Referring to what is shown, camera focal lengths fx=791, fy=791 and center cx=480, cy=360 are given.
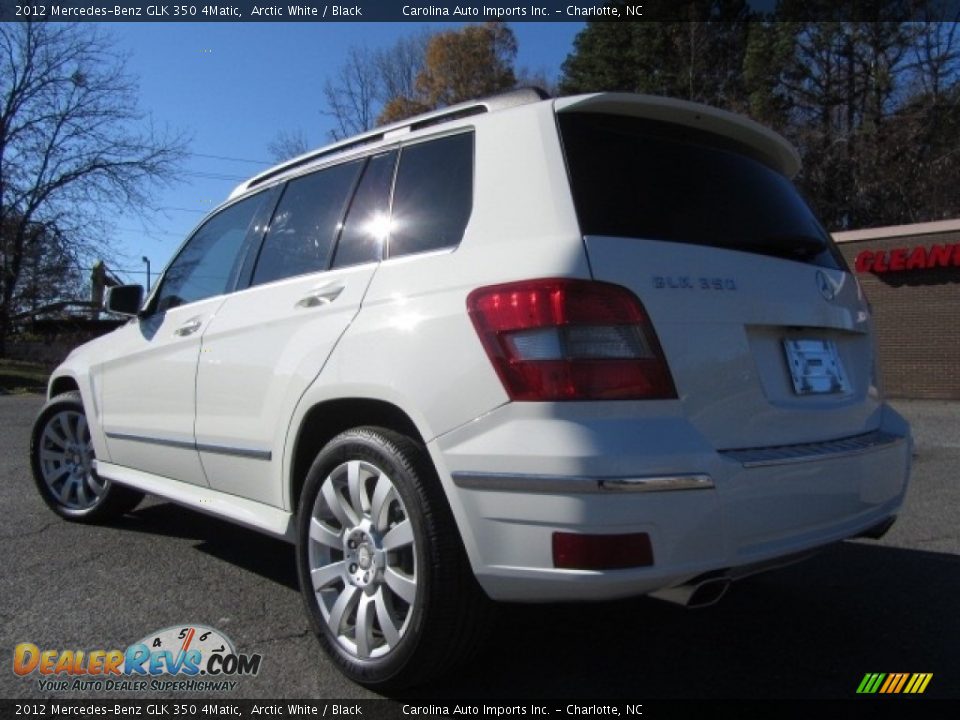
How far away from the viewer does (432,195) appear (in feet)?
9.16

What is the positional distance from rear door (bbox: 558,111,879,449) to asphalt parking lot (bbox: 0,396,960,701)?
871 mm

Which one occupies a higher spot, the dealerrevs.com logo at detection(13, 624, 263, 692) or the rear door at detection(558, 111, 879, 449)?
the rear door at detection(558, 111, 879, 449)

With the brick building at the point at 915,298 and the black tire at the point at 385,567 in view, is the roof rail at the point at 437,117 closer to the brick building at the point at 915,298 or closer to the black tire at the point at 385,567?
the black tire at the point at 385,567

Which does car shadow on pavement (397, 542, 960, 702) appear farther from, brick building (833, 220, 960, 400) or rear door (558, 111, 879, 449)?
brick building (833, 220, 960, 400)

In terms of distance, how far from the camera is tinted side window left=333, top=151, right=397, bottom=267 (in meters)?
2.94

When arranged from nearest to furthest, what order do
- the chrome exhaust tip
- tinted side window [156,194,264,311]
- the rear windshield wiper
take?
the chrome exhaust tip
the rear windshield wiper
tinted side window [156,194,264,311]

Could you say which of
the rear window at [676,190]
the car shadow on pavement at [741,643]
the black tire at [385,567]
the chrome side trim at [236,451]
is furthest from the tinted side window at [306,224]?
the car shadow on pavement at [741,643]

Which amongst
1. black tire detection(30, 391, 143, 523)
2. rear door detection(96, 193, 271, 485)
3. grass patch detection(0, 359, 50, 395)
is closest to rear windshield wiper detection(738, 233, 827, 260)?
rear door detection(96, 193, 271, 485)

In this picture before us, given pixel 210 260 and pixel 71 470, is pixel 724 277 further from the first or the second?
pixel 71 470

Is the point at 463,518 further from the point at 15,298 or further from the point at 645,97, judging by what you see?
the point at 15,298

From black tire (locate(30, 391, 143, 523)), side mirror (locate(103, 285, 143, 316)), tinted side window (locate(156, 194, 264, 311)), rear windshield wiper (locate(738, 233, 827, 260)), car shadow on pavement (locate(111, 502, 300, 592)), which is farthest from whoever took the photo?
black tire (locate(30, 391, 143, 523))

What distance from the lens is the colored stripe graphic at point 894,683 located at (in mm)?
2633

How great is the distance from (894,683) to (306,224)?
9.27 ft

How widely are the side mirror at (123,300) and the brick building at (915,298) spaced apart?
1603 cm
